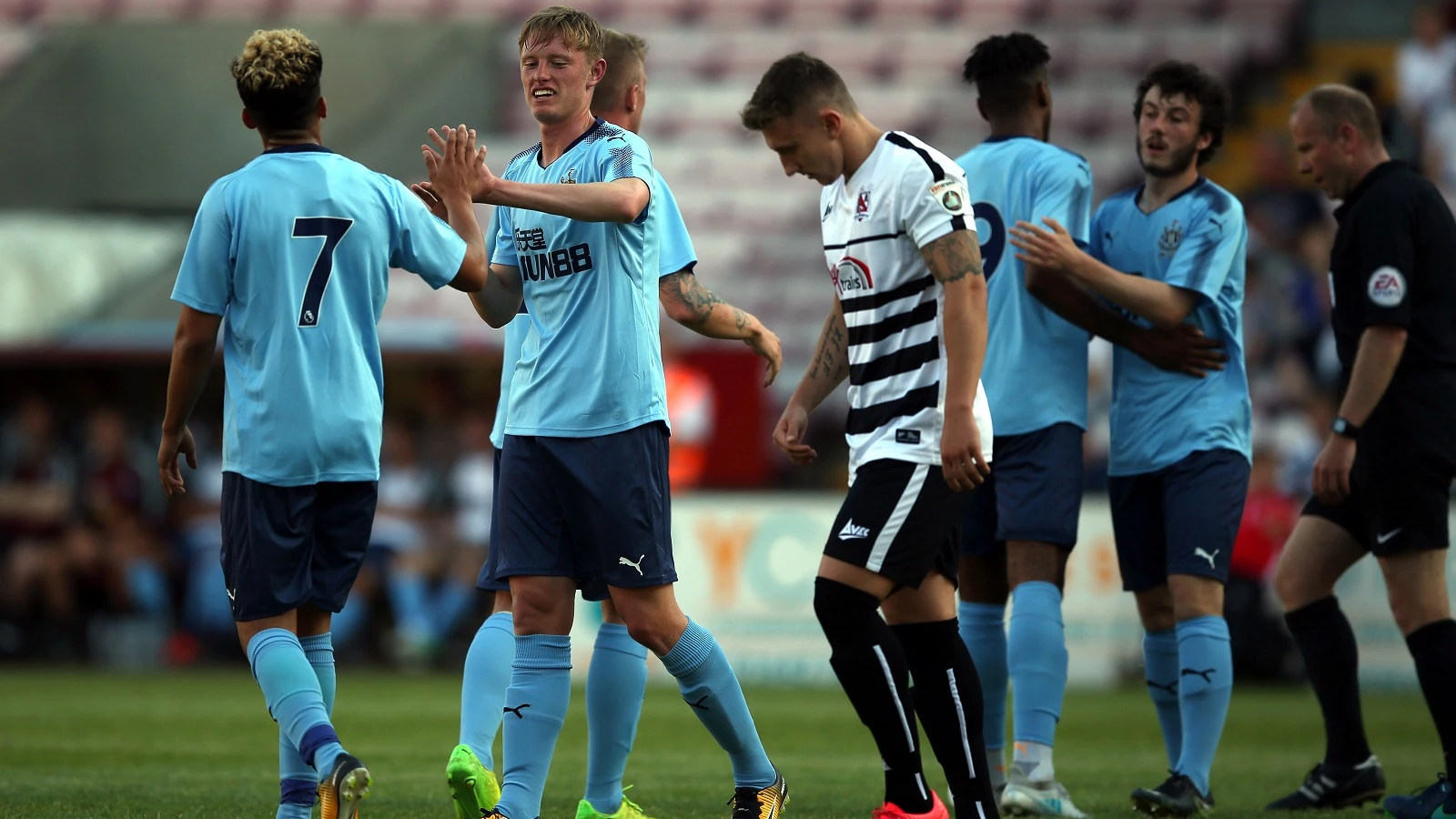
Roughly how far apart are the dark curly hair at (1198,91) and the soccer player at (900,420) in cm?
169

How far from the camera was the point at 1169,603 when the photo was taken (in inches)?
250

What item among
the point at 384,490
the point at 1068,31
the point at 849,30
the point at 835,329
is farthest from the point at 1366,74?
the point at 835,329

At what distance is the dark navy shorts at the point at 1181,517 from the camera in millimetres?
5910

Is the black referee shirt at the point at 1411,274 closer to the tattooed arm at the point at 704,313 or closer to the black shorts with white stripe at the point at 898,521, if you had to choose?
the black shorts with white stripe at the point at 898,521

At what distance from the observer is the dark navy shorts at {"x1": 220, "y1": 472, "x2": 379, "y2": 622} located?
4.67 metres

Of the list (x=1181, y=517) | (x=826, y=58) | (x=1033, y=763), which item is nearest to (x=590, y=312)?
(x=1033, y=763)

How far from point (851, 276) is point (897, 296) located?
0.17 meters

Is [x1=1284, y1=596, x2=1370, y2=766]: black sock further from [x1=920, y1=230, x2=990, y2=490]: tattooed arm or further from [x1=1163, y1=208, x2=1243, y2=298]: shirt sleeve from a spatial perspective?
[x1=920, y1=230, x2=990, y2=490]: tattooed arm

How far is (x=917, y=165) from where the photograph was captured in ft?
15.8

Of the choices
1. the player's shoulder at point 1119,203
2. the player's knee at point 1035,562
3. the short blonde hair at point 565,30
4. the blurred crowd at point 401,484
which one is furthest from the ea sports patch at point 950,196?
the blurred crowd at point 401,484

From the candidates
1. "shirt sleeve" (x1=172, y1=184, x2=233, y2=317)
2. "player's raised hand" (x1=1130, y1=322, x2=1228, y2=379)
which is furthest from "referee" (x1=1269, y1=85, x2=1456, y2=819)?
"shirt sleeve" (x1=172, y1=184, x2=233, y2=317)

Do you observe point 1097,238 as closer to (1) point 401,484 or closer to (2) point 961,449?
(2) point 961,449

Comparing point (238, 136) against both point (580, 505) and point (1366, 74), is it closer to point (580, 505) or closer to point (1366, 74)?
point (1366, 74)

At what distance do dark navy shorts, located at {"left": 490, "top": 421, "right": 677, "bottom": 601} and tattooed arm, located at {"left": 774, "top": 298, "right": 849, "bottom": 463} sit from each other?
0.56m
